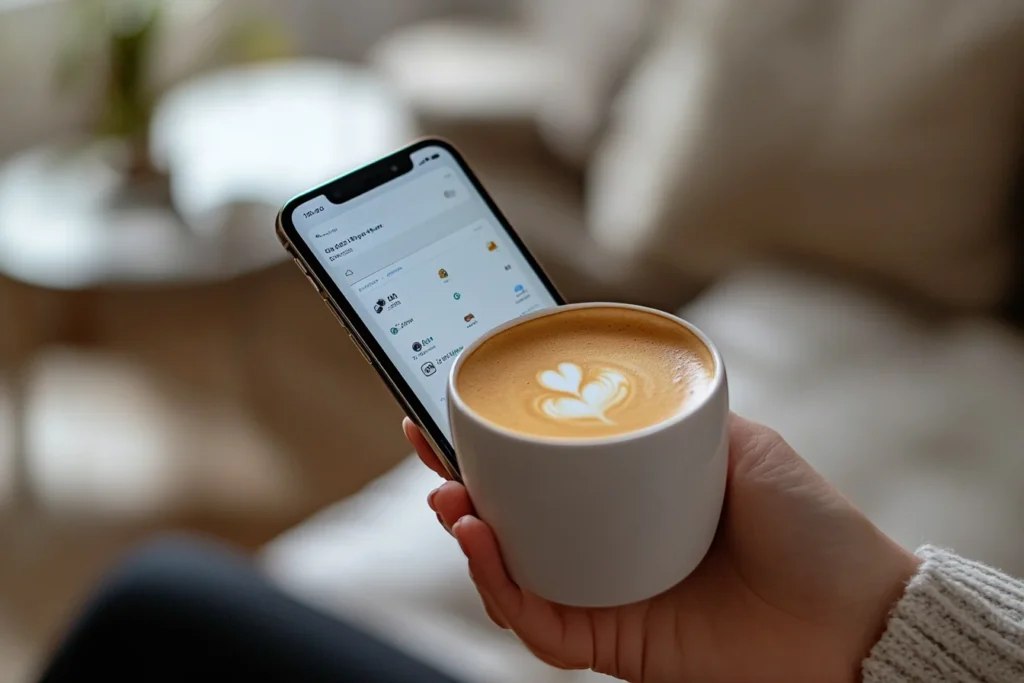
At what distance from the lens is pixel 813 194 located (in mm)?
1196

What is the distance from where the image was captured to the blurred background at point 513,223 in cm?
98

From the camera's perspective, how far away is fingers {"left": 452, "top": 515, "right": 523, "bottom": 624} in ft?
1.81

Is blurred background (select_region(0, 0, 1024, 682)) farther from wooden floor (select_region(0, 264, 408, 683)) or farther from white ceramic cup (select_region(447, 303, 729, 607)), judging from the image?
white ceramic cup (select_region(447, 303, 729, 607))

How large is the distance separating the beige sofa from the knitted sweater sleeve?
258 millimetres

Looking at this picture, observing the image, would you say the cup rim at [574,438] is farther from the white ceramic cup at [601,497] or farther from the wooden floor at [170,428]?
the wooden floor at [170,428]

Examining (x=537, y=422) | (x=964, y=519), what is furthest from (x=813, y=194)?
(x=537, y=422)

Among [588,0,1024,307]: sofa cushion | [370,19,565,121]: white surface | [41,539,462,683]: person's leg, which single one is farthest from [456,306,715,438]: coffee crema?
[370,19,565,121]: white surface

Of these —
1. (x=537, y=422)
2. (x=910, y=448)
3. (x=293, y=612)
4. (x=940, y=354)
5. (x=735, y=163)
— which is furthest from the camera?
(x=735, y=163)

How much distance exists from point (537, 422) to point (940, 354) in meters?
0.73

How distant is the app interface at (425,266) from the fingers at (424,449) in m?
0.03

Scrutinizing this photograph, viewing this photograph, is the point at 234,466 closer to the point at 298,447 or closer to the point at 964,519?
the point at 298,447

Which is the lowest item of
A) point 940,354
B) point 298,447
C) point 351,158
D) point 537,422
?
point 298,447

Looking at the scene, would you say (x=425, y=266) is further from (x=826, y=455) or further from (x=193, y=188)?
(x=193, y=188)

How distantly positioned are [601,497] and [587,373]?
8 cm
